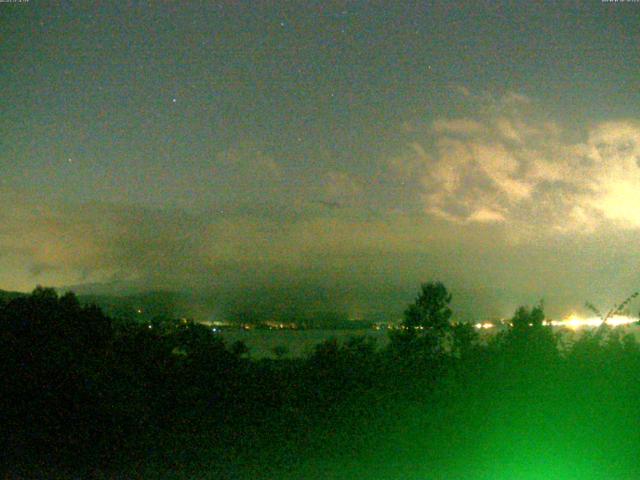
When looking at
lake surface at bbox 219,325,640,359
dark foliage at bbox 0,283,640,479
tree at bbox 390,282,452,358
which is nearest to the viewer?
dark foliage at bbox 0,283,640,479

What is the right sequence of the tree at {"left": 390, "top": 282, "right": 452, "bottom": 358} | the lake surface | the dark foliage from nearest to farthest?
the dark foliage, the lake surface, the tree at {"left": 390, "top": 282, "right": 452, "bottom": 358}

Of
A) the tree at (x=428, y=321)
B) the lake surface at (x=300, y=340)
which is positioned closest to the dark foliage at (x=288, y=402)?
the lake surface at (x=300, y=340)

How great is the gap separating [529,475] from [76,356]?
6558 mm

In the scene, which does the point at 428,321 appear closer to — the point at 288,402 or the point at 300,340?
the point at 300,340

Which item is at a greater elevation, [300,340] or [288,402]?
[300,340]

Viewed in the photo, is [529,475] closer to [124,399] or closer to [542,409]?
[542,409]

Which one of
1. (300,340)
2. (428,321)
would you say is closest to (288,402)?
(300,340)

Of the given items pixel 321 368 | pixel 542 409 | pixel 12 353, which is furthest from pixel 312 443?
pixel 12 353

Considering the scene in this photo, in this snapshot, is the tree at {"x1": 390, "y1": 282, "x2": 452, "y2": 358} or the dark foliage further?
the tree at {"x1": 390, "y1": 282, "x2": 452, "y2": 358}

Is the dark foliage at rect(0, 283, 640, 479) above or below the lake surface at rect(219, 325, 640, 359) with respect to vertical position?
below

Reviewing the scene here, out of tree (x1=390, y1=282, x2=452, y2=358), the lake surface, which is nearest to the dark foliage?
the lake surface

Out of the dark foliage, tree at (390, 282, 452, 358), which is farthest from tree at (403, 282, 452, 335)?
the dark foliage

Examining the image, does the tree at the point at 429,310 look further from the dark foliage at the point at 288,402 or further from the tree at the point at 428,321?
the dark foliage at the point at 288,402

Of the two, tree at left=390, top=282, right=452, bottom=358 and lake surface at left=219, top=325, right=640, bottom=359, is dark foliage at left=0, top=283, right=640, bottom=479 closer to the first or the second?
lake surface at left=219, top=325, right=640, bottom=359
